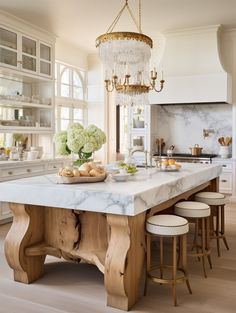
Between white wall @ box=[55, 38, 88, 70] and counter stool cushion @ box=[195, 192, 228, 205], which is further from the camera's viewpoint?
white wall @ box=[55, 38, 88, 70]

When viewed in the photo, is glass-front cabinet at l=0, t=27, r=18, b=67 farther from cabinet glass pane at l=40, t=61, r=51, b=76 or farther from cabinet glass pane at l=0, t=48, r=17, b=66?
cabinet glass pane at l=40, t=61, r=51, b=76

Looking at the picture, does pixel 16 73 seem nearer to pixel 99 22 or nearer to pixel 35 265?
pixel 99 22

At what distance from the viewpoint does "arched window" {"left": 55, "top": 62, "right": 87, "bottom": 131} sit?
7134 mm

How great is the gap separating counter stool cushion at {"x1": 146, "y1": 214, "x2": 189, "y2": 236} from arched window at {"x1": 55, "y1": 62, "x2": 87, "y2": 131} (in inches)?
183

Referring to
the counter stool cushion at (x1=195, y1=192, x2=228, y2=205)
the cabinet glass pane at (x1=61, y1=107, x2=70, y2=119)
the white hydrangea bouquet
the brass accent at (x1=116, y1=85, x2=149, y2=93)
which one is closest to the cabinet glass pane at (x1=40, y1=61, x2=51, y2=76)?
the cabinet glass pane at (x1=61, y1=107, x2=70, y2=119)

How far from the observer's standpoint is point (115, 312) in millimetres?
2553

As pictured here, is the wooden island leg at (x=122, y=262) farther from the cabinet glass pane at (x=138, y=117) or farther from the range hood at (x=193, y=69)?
the cabinet glass pane at (x=138, y=117)

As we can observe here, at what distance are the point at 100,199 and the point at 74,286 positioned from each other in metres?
0.95

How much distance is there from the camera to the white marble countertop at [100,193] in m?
2.46

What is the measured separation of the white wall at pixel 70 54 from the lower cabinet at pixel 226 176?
3429mm

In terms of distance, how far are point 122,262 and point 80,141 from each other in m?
1.14

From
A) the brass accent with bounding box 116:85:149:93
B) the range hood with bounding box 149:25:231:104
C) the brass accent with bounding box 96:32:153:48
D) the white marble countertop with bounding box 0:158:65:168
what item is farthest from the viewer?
the range hood with bounding box 149:25:231:104

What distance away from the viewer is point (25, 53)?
18.8ft

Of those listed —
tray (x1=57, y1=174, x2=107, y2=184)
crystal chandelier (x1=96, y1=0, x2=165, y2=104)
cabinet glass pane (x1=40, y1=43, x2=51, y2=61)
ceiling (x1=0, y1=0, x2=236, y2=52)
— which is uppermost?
ceiling (x1=0, y1=0, x2=236, y2=52)
